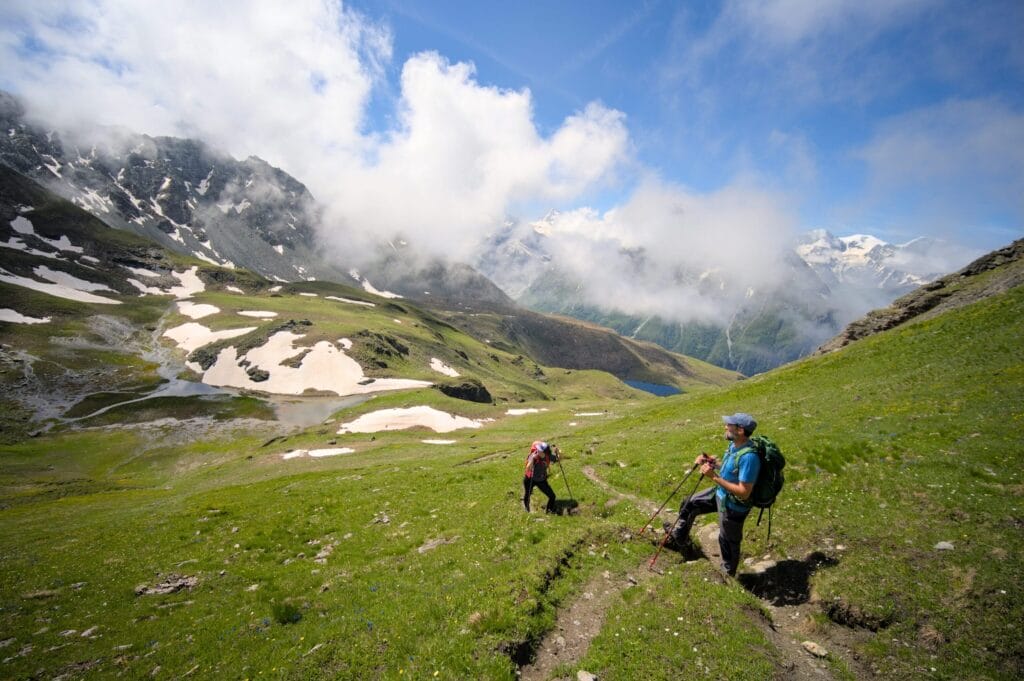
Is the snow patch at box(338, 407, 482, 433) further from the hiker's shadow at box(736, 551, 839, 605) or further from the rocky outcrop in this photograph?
the hiker's shadow at box(736, 551, 839, 605)

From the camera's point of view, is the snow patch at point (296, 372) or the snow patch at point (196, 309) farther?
the snow patch at point (196, 309)

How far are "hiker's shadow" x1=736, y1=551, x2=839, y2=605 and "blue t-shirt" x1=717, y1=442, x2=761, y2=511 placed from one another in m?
2.43

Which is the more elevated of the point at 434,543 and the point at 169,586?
the point at 434,543

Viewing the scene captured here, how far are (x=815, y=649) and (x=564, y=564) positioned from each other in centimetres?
700

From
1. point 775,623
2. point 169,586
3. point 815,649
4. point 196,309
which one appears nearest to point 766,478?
point 775,623

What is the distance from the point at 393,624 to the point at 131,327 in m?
200

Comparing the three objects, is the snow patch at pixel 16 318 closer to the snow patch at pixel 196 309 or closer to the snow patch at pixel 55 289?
the snow patch at pixel 55 289

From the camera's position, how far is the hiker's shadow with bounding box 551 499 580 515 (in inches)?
797

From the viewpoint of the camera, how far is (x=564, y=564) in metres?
14.7

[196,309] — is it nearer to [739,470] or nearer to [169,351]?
[169,351]

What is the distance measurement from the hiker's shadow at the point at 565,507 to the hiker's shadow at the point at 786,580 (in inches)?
321

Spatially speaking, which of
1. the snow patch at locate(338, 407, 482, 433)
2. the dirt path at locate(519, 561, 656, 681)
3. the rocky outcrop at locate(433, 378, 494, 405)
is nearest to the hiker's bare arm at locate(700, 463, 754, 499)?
the dirt path at locate(519, 561, 656, 681)

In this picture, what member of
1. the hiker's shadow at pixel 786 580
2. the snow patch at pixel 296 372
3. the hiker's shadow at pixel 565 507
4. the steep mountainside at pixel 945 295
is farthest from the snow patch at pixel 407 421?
the hiker's shadow at pixel 786 580

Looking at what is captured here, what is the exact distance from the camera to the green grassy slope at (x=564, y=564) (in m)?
10.4
